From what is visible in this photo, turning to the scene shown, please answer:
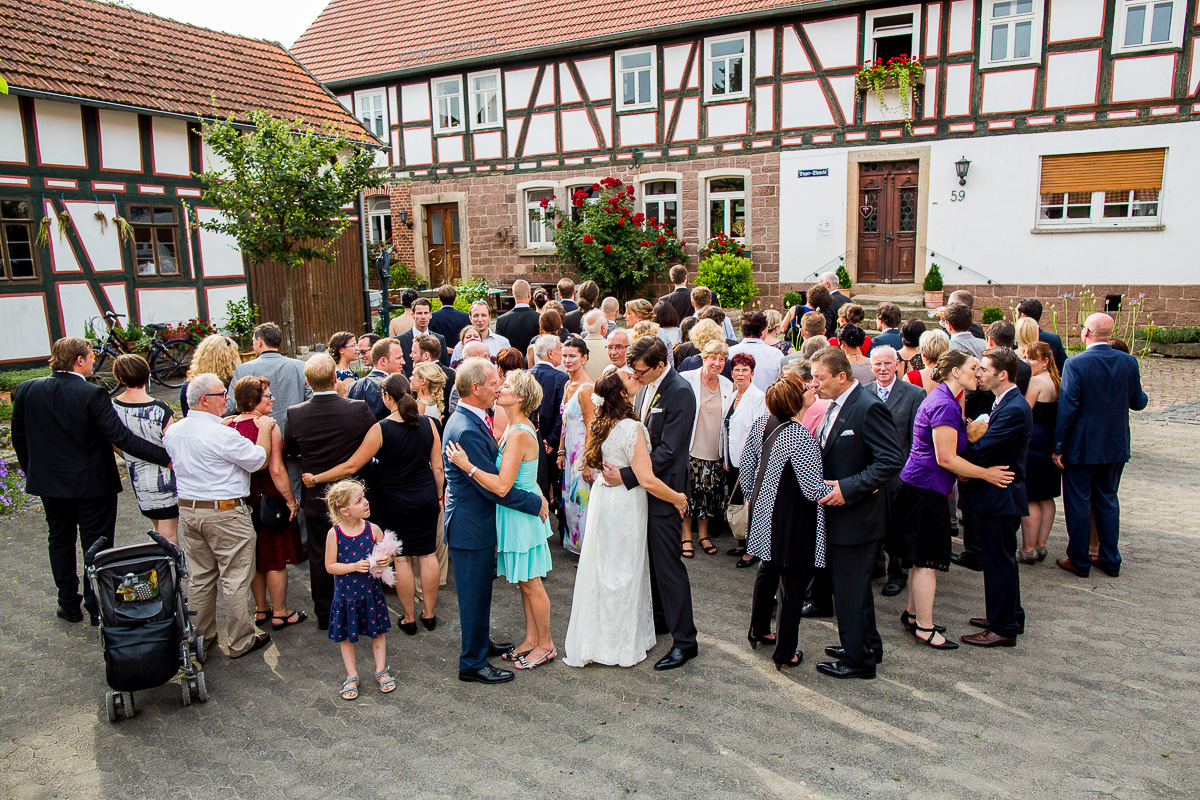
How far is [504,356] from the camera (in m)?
6.25

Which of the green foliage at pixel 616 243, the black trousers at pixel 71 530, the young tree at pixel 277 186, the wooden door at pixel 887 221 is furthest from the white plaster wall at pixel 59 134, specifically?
the wooden door at pixel 887 221

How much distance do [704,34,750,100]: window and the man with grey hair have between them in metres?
12.4

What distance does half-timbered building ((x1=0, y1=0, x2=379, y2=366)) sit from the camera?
1213 centimetres

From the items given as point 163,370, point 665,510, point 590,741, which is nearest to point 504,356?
point 665,510

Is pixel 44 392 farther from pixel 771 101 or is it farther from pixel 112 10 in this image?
pixel 771 101

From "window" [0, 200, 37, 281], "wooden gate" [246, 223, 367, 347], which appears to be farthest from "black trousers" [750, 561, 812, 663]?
"window" [0, 200, 37, 281]

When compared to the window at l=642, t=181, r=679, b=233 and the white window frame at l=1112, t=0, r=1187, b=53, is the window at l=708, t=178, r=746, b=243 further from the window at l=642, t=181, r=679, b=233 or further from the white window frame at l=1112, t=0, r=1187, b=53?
the white window frame at l=1112, t=0, r=1187, b=53

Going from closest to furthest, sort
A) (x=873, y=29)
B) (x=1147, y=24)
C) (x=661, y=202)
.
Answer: (x=1147, y=24) < (x=873, y=29) < (x=661, y=202)

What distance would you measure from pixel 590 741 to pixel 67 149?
13.3 metres

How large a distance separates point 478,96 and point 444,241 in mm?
4049

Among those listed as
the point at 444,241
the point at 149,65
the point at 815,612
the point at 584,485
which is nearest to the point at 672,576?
the point at 815,612

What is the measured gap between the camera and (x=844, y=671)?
174 inches

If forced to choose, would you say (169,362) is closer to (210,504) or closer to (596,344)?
(596,344)

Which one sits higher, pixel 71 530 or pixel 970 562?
pixel 71 530
